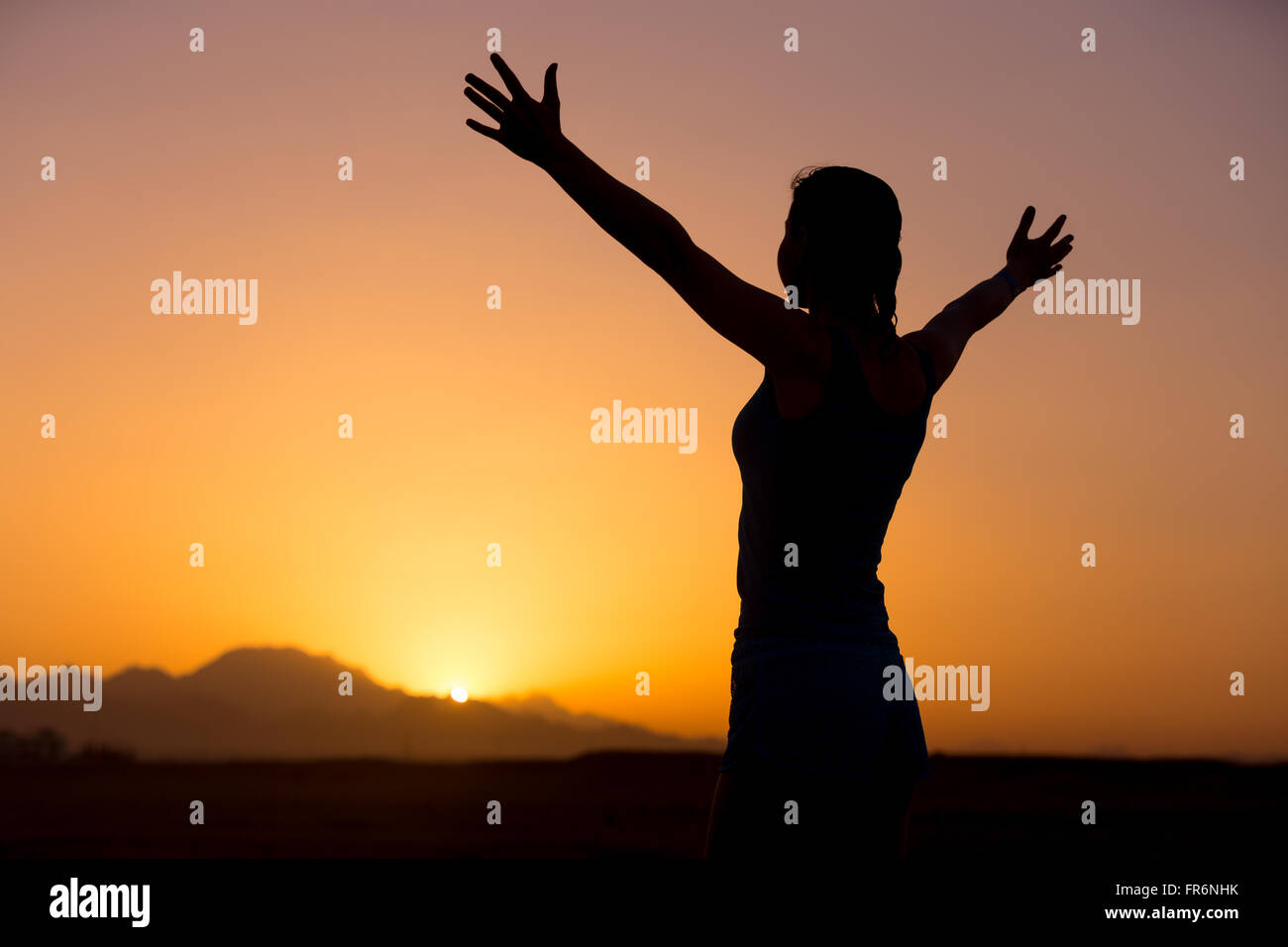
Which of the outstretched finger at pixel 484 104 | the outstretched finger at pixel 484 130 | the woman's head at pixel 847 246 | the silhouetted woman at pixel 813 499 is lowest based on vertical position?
the silhouetted woman at pixel 813 499

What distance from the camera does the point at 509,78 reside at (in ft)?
6.13

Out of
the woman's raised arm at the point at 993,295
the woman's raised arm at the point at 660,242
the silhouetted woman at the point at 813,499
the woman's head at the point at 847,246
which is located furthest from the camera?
the woman's raised arm at the point at 993,295

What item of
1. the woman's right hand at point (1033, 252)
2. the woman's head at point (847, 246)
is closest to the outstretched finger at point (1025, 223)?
the woman's right hand at point (1033, 252)

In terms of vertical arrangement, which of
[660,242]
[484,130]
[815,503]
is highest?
[484,130]

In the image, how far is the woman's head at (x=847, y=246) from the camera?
1.96m

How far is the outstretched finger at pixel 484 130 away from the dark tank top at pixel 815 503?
67 cm

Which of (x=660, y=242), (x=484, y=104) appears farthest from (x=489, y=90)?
(x=660, y=242)

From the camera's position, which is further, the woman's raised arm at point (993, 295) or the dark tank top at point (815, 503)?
the woman's raised arm at point (993, 295)

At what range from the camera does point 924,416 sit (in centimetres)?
206

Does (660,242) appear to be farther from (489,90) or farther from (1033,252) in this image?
(1033,252)

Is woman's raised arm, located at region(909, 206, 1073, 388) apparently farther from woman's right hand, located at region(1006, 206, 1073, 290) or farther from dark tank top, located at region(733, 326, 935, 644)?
dark tank top, located at region(733, 326, 935, 644)

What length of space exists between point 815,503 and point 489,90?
3.17 ft

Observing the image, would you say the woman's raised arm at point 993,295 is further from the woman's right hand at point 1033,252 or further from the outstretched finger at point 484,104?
the outstretched finger at point 484,104

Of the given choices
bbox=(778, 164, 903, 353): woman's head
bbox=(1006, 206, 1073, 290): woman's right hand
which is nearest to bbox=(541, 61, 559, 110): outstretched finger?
bbox=(778, 164, 903, 353): woman's head
